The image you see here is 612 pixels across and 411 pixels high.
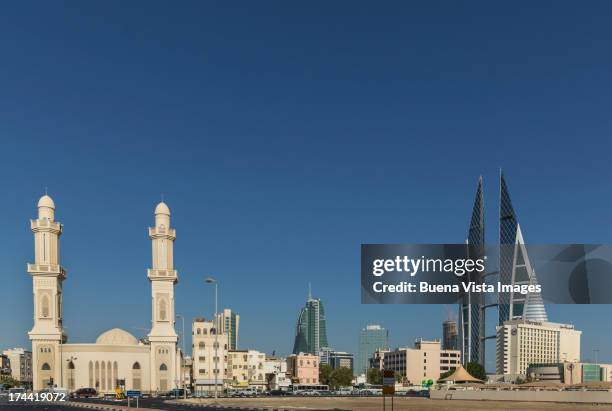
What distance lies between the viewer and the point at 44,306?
118812 mm

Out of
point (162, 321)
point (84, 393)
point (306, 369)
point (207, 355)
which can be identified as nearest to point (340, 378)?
point (306, 369)

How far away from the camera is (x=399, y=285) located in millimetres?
54219

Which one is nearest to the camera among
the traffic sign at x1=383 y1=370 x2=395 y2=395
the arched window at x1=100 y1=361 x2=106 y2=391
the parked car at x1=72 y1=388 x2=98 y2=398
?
the traffic sign at x1=383 y1=370 x2=395 y2=395

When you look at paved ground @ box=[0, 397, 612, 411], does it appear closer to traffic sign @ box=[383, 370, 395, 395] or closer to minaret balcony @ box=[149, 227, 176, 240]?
Answer: traffic sign @ box=[383, 370, 395, 395]

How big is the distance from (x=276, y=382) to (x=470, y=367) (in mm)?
61033

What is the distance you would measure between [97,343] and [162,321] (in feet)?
45.8

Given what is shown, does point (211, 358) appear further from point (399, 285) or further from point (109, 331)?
point (399, 285)

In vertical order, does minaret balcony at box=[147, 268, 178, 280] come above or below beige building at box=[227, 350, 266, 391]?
above

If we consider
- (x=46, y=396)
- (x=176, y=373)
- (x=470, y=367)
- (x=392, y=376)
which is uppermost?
(x=392, y=376)

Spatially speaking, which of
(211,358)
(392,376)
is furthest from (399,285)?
(211,358)

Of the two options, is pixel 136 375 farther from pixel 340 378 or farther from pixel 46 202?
pixel 340 378

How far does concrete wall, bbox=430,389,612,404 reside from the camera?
2862 inches

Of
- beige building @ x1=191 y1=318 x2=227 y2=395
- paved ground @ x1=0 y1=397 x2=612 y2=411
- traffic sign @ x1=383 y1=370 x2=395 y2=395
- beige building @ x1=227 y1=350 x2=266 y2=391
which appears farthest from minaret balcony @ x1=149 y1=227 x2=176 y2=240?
traffic sign @ x1=383 y1=370 x2=395 y2=395

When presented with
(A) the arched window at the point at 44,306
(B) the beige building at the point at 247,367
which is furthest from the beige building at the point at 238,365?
(A) the arched window at the point at 44,306
